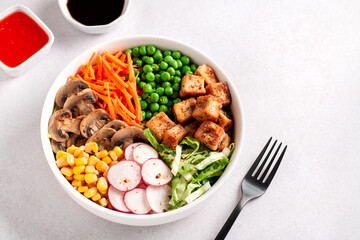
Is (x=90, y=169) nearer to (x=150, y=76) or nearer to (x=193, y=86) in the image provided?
(x=150, y=76)

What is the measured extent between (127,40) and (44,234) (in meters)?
1.99

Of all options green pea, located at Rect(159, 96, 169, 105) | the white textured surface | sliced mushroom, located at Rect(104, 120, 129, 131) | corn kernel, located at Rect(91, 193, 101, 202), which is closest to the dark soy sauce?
the white textured surface

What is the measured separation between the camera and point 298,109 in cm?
Answer: 425

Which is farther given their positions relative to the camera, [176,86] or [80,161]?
[176,86]

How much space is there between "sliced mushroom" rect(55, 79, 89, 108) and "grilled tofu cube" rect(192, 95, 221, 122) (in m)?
1.06

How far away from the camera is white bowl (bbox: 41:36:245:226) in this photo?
313 cm

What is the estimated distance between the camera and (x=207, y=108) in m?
3.36

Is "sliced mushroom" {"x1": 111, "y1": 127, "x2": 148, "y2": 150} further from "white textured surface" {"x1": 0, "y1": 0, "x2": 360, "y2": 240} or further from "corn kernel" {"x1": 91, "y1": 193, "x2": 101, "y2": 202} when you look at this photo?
"white textured surface" {"x1": 0, "y1": 0, "x2": 360, "y2": 240}

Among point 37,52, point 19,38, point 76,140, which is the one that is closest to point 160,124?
point 76,140

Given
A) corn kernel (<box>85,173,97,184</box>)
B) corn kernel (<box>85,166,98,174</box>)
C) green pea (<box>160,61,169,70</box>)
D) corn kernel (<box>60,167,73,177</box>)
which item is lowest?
corn kernel (<box>60,167,73,177</box>)

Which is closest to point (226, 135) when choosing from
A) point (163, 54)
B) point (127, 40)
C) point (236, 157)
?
point (236, 157)

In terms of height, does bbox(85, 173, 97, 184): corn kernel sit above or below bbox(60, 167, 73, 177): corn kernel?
above

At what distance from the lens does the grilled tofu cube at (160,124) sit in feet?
11.4

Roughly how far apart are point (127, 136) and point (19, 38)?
1.66 meters
